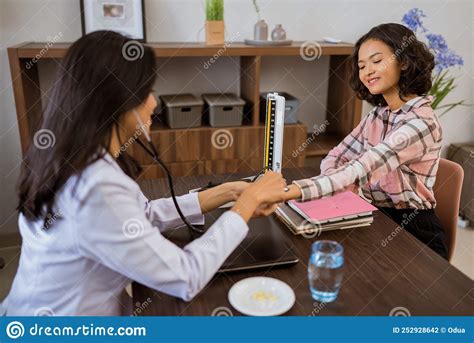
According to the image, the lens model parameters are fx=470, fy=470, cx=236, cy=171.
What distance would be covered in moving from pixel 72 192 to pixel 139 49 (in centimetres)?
34

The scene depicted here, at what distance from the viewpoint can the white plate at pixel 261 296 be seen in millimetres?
976

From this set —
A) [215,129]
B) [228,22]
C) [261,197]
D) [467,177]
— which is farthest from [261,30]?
[467,177]

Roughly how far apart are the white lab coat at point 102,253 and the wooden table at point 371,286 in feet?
0.22

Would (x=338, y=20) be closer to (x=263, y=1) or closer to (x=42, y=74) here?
(x=263, y=1)

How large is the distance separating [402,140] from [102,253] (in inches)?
40.9

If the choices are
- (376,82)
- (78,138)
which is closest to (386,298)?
(78,138)

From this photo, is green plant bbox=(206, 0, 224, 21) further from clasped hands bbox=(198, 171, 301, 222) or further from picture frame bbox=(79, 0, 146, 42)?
clasped hands bbox=(198, 171, 301, 222)

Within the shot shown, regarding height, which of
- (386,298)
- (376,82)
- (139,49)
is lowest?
(386,298)

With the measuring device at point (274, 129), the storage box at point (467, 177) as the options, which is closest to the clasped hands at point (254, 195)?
the measuring device at point (274, 129)

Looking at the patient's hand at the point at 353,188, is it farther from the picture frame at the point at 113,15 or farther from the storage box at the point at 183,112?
the picture frame at the point at 113,15

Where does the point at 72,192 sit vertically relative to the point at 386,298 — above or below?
above

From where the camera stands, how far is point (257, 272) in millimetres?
1128

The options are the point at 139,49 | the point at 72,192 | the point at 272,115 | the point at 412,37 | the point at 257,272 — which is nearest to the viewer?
the point at 72,192

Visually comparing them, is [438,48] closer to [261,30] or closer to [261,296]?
[261,30]
